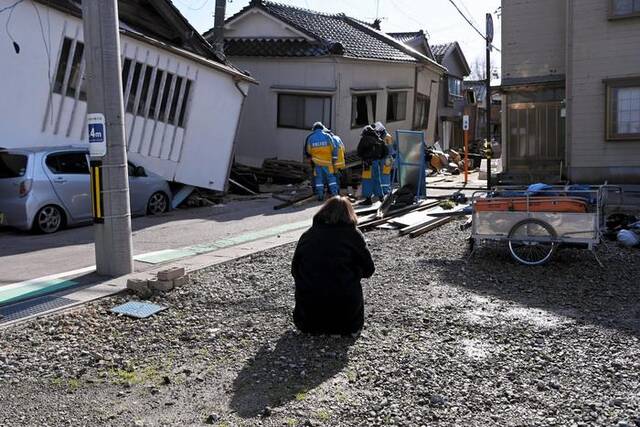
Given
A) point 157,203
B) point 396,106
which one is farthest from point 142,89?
point 396,106

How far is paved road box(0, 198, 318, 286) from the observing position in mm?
8555

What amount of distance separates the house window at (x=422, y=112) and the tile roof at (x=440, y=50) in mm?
8150

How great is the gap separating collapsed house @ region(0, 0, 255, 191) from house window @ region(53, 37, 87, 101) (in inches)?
0.7

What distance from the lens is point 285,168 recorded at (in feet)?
66.4

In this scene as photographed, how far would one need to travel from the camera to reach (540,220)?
8.17 metres

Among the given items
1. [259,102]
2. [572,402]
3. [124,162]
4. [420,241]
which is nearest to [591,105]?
[420,241]

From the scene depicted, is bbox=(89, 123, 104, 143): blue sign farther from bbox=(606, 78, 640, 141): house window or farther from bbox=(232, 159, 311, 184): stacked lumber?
bbox=(606, 78, 640, 141): house window

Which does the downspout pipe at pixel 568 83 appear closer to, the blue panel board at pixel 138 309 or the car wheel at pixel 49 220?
the car wheel at pixel 49 220

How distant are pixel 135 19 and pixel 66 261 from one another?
27.1 feet

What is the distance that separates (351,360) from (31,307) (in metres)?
3.29

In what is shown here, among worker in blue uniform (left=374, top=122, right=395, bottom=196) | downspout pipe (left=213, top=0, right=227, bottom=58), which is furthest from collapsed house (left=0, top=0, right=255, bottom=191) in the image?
worker in blue uniform (left=374, top=122, right=395, bottom=196)

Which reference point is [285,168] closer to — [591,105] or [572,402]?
[591,105]

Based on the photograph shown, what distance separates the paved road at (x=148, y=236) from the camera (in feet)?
28.1

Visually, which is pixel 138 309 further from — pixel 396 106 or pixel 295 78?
pixel 396 106
